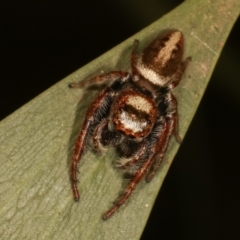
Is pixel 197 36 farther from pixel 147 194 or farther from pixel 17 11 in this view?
pixel 17 11

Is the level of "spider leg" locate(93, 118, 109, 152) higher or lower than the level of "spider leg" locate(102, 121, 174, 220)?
higher

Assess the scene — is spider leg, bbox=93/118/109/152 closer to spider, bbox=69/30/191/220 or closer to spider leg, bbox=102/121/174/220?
spider, bbox=69/30/191/220

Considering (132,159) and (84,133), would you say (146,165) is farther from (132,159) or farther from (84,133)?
(84,133)

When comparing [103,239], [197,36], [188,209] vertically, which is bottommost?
[188,209]

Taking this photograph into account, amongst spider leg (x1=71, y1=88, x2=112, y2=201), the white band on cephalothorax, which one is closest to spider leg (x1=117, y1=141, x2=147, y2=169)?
spider leg (x1=71, y1=88, x2=112, y2=201)

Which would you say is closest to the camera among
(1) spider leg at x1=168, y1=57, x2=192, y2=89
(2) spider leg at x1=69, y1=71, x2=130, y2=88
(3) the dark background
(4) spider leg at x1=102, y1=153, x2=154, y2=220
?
(4) spider leg at x1=102, y1=153, x2=154, y2=220

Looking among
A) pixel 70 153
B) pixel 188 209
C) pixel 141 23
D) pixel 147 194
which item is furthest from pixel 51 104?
pixel 188 209

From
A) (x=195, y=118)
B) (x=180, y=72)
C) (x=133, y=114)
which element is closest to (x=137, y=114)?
(x=133, y=114)
